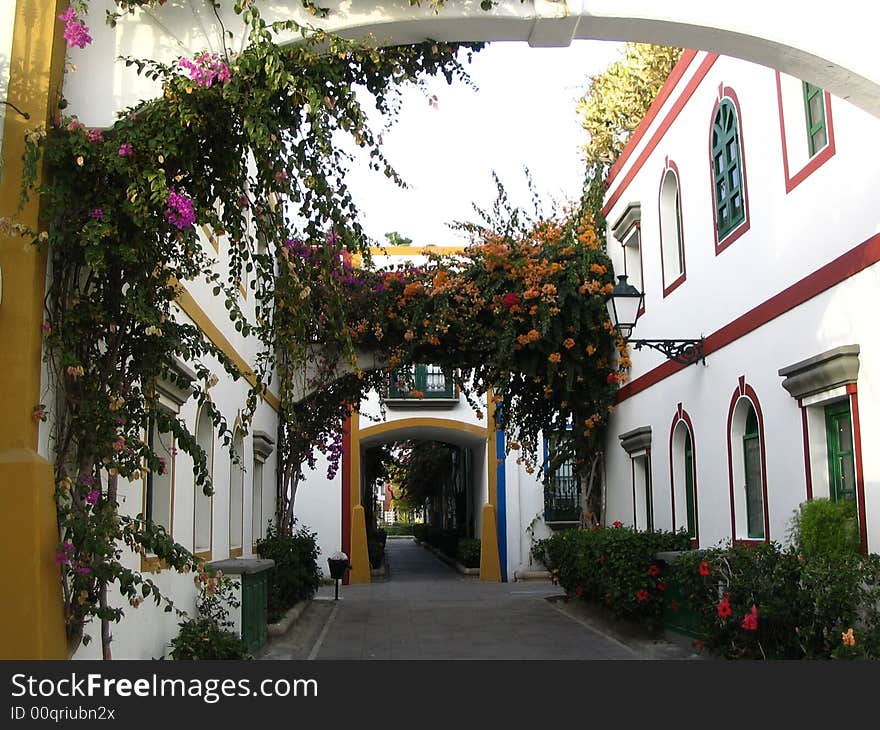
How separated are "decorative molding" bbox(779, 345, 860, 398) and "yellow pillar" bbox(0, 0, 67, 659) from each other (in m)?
5.80

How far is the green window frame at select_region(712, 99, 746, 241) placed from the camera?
1075 cm

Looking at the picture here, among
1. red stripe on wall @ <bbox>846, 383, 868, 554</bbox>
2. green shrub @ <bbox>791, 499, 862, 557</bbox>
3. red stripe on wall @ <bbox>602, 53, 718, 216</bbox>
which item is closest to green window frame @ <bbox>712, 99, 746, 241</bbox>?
red stripe on wall @ <bbox>602, 53, 718, 216</bbox>

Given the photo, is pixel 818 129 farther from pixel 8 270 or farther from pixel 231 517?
pixel 231 517

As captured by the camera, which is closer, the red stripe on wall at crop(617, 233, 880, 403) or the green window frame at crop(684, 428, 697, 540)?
the red stripe on wall at crop(617, 233, 880, 403)

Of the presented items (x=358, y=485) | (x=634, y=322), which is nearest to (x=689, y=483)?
(x=634, y=322)

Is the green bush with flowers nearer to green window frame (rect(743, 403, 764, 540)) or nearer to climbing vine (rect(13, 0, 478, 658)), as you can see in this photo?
green window frame (rect(743, 403, 764, 540))

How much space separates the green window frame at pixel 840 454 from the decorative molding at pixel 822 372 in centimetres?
24

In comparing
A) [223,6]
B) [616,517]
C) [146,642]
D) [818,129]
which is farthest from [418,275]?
[223,6]

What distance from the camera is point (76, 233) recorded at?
5.14 metres

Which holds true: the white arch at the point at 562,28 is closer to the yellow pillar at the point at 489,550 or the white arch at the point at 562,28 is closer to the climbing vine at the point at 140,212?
the climbing vine at the point at 140,212

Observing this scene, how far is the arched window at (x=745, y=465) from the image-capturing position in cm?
1037

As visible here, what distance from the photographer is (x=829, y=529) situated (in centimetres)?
822

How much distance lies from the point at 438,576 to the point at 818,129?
19049 millimetres

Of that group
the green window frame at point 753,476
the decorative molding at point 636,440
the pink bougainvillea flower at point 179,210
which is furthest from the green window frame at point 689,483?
the pink bougainvillea flower at point 179,210
